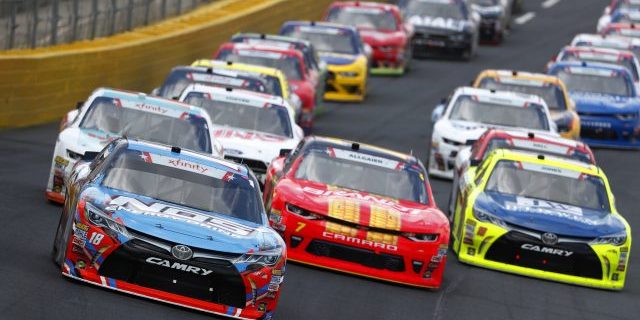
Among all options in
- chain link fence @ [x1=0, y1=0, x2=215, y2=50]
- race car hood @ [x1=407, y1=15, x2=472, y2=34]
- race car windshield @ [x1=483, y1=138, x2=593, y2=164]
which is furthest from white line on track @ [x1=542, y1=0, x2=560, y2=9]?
race car windshield @ [x1=483, y1=138, x2=593, y2=164]

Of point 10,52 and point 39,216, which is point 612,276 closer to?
point 39,216


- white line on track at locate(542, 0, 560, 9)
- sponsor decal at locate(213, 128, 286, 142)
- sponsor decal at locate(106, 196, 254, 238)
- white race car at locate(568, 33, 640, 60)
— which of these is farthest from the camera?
white line on track at locate(542, 0, 560, 9)

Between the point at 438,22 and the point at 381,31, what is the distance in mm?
3838

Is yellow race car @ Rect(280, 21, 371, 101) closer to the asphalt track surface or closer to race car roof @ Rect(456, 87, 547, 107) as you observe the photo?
the asphalt track surface

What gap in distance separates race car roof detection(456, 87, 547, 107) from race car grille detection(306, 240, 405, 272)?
10.3 metres

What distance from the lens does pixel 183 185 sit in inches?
564

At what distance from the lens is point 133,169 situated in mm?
14344

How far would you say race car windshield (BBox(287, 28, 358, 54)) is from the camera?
118ft

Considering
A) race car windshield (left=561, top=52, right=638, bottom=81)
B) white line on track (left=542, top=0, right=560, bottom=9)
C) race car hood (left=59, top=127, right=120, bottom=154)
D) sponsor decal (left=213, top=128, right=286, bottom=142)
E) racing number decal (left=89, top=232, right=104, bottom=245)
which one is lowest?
white line on track (left=542, top=0, right=560, bottom=9)

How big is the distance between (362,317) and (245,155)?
685cm

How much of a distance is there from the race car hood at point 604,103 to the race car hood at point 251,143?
10.6 meters

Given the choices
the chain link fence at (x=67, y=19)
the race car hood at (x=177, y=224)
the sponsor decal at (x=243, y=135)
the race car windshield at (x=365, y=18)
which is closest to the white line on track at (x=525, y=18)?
the race car windshield at (x=365, y=18)

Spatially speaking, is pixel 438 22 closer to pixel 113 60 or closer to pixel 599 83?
pixel 599 83

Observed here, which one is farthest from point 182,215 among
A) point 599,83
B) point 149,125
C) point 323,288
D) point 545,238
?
point 599,83
